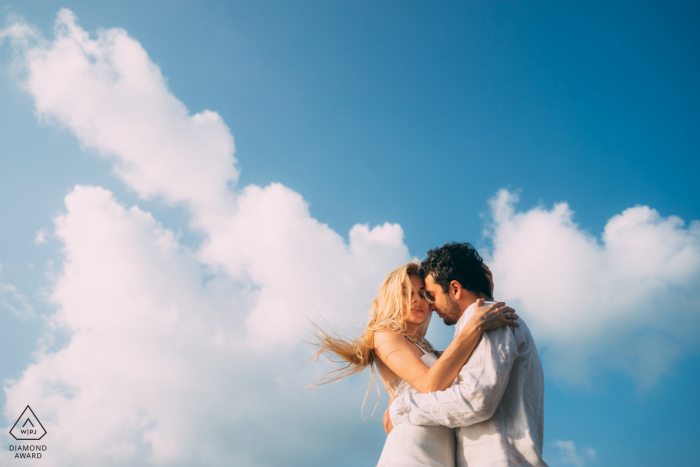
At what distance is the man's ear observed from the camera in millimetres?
5613

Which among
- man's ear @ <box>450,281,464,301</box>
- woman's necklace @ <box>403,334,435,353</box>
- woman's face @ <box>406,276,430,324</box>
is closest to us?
man's ear @ <box>450,281,464,301</box>

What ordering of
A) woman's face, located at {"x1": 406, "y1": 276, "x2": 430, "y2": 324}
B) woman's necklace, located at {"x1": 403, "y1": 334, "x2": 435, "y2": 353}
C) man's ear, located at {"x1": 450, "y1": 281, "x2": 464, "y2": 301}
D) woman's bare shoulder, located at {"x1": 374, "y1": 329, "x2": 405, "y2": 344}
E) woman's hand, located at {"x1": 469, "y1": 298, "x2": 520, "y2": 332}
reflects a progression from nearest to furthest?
woman's hand, located at {"x1": 469, "y1": 298, "x2": 520, "y2": 332} < man's ear, located at {"x1": 450, "y1": 281, "x2": 464, "y2": 301} < woman's bare shoulder, located at {"x1": 374, "y1": 329, "x2": 405, "y2": 344} < woman's necklace, located at {"x1": 403, "y1": 334, "x2": 435, "y2": 353} < woman's face, located at {"x1": 406, "y1": 276, "x2": 430, "y2": 324}

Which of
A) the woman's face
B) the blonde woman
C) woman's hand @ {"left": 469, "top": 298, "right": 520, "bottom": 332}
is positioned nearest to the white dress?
the blonde woman

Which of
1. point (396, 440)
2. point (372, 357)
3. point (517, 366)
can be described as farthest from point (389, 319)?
point (517, 366)

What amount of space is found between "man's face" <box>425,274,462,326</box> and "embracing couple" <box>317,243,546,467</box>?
0.05 feet

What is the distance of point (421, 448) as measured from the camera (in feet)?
15.3

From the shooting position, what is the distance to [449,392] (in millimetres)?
4418

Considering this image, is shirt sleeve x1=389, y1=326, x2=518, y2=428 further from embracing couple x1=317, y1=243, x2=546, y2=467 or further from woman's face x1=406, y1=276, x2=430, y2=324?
woman's face x1=406, y1=276, x2=430, y2=324

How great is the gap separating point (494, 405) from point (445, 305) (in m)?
1.79

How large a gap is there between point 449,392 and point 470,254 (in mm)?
2039

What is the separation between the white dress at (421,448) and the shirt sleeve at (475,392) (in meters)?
0.17

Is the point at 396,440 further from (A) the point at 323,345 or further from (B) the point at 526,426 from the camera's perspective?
(A) the point at 323,345

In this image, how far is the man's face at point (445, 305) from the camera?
224 inches

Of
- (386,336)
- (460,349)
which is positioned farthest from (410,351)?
(460,349)
